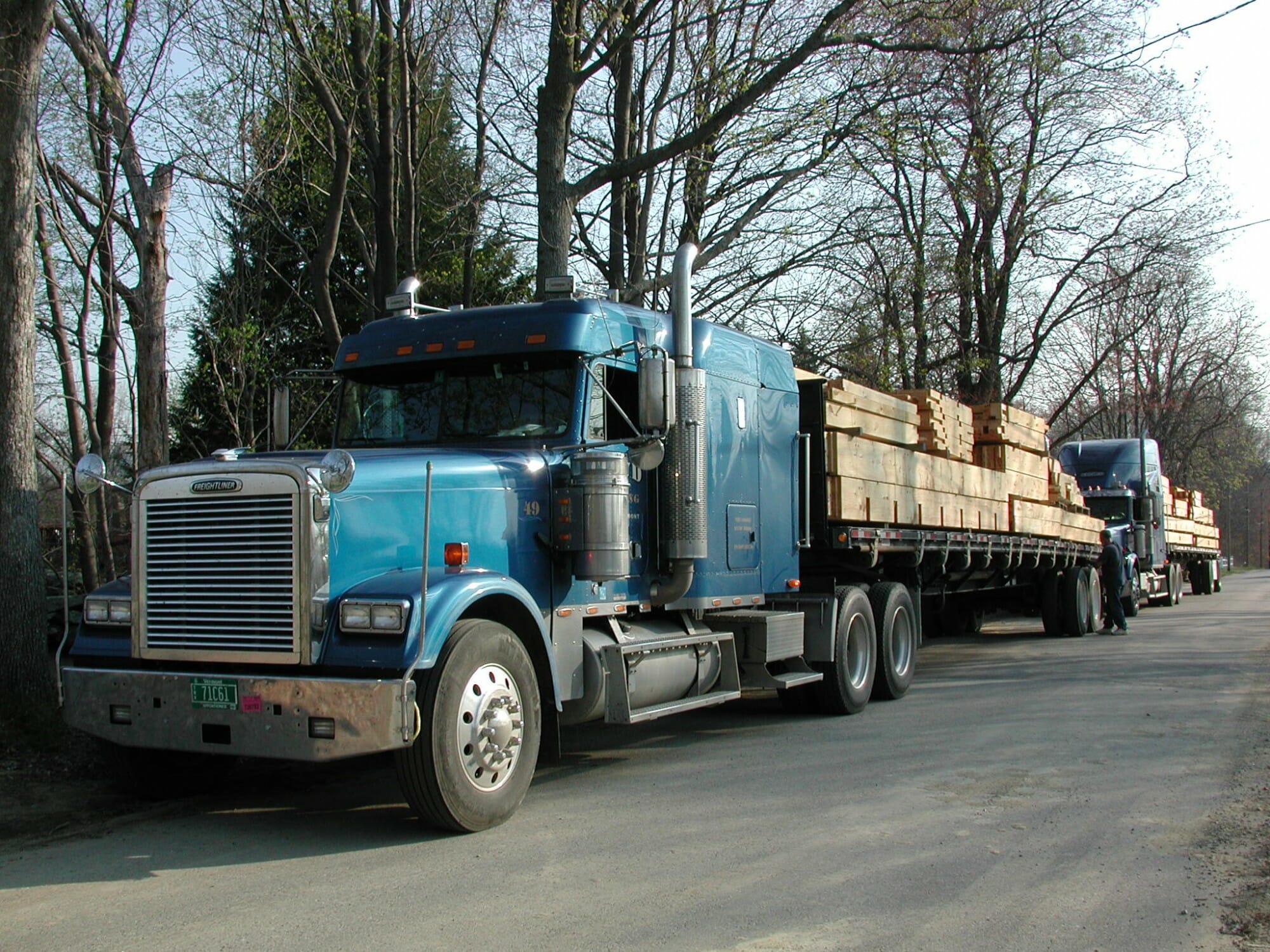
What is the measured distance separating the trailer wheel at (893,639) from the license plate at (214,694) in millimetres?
6579

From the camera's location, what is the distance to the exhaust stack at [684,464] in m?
7.69

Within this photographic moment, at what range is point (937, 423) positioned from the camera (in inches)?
504

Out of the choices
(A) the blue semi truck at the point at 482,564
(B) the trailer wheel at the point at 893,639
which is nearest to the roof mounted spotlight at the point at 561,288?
(A) the blue semi truck at the point at 482,564

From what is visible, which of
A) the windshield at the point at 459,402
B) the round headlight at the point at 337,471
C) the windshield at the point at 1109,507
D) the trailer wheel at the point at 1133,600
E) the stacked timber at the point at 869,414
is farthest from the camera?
the windshield at the point at 1109,507

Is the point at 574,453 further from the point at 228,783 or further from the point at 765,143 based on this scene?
the point at 765,143

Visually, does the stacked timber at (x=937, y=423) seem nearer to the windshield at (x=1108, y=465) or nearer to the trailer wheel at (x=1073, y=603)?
the trailer wheel at (x=1073, y=603)

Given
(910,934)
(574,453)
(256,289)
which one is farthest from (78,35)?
(910,934)

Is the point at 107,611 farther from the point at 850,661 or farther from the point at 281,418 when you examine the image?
the point at 850,661

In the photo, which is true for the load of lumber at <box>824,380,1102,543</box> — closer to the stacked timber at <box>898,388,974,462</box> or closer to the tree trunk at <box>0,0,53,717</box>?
the stacked timber at <box>898,388,974,462</box>

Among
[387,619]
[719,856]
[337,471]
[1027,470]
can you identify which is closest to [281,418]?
[337,471]

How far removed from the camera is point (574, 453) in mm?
7273

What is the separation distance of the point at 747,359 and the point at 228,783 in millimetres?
4918

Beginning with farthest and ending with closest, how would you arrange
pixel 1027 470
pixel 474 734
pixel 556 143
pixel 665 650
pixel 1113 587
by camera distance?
pixel 1113 587 < pixel 1027 470 < pixel 556 143 < pixel 665 650 < pixel 474 734

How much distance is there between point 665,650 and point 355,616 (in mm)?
2699
